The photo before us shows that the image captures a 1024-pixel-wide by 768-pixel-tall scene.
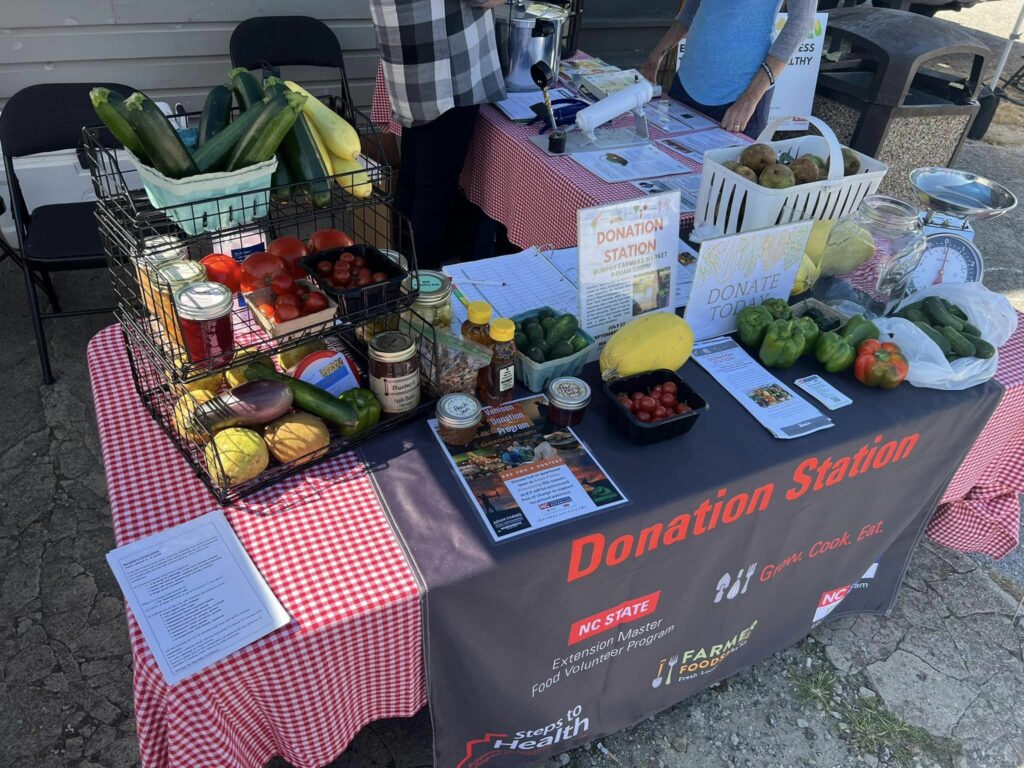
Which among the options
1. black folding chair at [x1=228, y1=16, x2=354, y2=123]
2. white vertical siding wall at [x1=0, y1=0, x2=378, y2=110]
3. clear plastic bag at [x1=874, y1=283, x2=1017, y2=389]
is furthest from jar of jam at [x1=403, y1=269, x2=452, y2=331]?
white vertical siding wall at [x1=0, y1=0, x2=378, y2=110]

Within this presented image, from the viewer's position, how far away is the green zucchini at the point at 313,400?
59.9 inches

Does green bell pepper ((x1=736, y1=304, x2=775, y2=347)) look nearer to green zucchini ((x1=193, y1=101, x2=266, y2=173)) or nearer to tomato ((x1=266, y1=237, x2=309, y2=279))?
tomato ((x1=266, y1=237, x2=309, y2=279))

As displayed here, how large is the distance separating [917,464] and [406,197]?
2584mm

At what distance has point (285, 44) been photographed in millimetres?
4090

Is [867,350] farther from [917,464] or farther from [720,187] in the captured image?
[720,187]

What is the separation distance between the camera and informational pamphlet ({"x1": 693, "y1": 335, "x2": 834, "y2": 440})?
69.2 inches

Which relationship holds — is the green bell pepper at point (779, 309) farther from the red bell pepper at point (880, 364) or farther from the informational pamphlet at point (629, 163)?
the informational pamphlet at point (629, 163)

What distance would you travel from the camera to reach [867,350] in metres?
1.89

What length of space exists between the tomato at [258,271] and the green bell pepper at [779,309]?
1330mm

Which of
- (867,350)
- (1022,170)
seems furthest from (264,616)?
(1022,170)

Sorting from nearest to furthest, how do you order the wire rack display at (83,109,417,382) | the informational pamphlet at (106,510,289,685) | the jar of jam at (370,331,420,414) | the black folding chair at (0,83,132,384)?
1. the informational pamphlet at (106,510,289,685)
2. the wire rack display at (83,109,417,382)
3. the jar of jam at (370,331,420,414)
4. the black folding chair at (0,83,132,384)

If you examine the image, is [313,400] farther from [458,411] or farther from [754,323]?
[754,323]

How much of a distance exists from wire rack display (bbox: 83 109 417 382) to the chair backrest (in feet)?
7.36

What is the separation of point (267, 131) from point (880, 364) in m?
1.61
